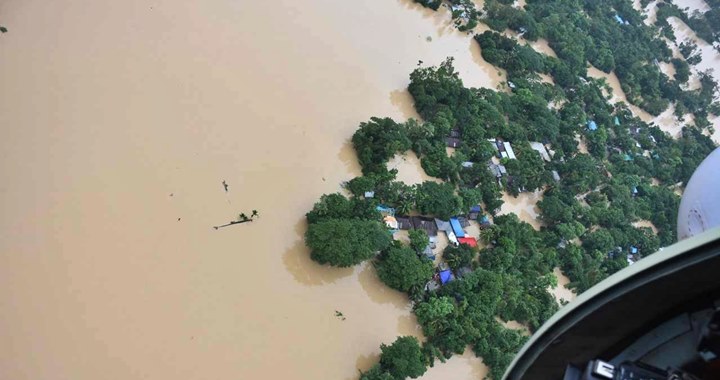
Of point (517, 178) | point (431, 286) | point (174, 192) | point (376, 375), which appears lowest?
point (174, 192)

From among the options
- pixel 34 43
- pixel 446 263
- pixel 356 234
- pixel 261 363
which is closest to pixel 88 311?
pixel 261 363

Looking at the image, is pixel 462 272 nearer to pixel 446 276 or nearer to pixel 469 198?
pixel 446 276

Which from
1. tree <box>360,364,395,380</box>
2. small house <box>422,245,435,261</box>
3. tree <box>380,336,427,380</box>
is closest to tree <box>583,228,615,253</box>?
small house <box>422,245,435,261</box>

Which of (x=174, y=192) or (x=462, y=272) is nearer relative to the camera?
(x=174, y=192)

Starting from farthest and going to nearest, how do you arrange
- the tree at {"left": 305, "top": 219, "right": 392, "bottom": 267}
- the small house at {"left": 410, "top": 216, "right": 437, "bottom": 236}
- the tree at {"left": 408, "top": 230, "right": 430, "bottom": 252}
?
1. the small house at {"left": 410, "top": 216, "right": 437, "bottom": 236}
2. the tree at {"left": 408, "top": 230, "right": 430, "bottom": 252}
3. the tree at {"left": 305, "top": 219, "right": 392, "bottom": 267}

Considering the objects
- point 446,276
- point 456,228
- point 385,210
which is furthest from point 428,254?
point 385,210

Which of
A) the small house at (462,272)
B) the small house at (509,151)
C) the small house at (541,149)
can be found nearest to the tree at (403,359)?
the small house at (462,272)

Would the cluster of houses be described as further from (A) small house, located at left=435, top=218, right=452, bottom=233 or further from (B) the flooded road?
(B) the flooded road
